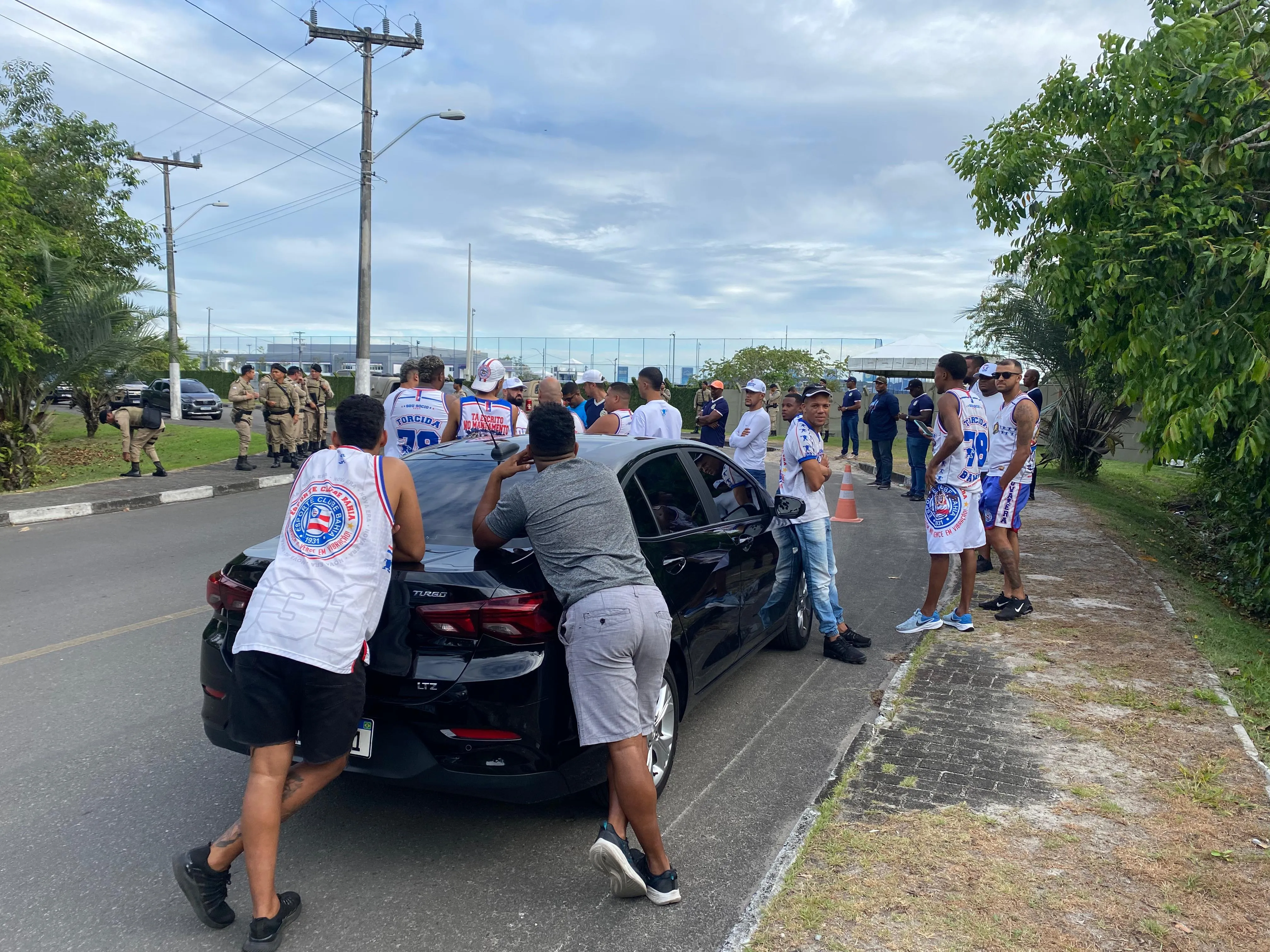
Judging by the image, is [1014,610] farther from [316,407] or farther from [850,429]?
[850,429]

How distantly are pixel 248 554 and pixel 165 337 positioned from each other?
A: 16.4m

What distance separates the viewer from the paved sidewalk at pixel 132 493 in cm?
1123

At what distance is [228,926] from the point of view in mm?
3002

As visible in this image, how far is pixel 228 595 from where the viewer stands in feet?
11.6

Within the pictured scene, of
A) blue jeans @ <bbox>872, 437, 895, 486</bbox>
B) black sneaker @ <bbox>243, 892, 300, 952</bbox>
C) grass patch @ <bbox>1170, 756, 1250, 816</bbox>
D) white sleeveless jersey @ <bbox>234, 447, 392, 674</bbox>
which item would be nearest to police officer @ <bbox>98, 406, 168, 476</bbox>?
blue jeans @ <bbox>872, 437, 895, 486</bbox>

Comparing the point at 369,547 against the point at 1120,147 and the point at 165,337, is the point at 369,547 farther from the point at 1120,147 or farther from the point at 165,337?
the point at 165,337

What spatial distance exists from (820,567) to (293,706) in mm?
3791

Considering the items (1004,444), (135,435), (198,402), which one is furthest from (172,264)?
(1004,444)

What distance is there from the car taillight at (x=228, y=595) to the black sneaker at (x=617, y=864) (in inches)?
62.5

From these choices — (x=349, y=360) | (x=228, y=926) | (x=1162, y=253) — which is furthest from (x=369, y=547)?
(x=349, y=360)

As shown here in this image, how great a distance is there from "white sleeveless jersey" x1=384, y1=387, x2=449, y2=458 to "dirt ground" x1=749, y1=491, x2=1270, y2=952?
14.5ft

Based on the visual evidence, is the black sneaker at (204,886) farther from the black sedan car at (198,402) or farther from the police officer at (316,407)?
the black sedan car at (198,402)

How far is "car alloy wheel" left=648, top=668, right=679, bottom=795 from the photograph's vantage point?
380 cm

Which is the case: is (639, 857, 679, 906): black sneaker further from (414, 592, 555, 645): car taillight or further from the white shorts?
the white shorts
